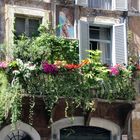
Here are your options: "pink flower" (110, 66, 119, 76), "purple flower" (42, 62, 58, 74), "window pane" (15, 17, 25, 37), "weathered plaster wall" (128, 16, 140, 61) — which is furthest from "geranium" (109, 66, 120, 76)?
"window pane" (15, 17, 25, 37)

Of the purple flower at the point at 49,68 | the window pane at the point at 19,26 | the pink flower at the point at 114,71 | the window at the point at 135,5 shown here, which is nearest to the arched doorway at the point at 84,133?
the pink flower at the point at 114,71

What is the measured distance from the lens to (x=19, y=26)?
1795 centimetres

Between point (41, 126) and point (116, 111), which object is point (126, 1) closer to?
point (116, 111)

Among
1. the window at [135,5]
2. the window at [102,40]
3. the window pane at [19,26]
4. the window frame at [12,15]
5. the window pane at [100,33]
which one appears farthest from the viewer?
the window at [135,5]

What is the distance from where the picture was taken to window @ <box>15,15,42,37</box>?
1789 cm

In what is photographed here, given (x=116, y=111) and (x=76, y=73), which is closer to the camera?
(x=76, y=73)

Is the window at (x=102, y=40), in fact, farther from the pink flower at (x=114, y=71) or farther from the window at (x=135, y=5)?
the pink flower at (x=114, y=71)

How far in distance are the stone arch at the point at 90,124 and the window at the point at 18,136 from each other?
0.79m

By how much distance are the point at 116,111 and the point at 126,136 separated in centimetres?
82

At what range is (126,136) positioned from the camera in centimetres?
1795

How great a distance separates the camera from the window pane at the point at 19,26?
17.9 metres

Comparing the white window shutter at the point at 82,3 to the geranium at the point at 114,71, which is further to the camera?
the white window shutter at the point at 82,3

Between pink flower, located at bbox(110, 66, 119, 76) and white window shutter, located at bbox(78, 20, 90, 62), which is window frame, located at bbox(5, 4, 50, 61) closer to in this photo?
white window shutter, located at bbox(78, 20, 90, 62)

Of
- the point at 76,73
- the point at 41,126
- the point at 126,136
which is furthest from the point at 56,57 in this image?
the point at 126,136
